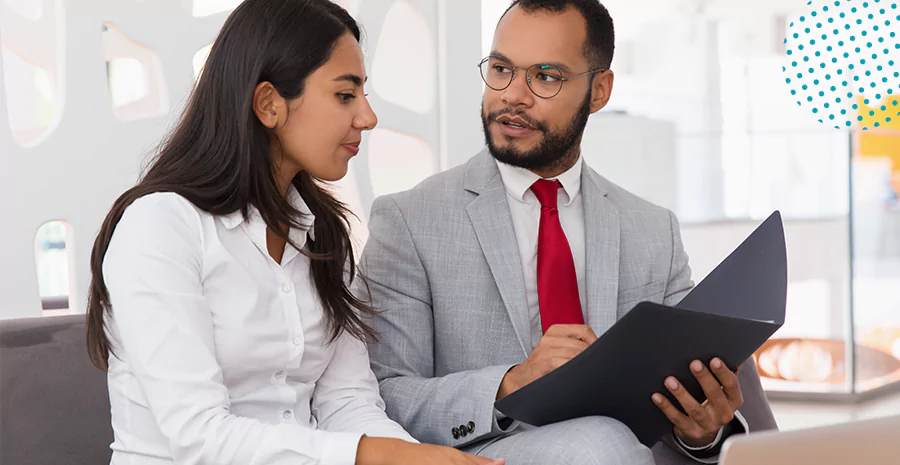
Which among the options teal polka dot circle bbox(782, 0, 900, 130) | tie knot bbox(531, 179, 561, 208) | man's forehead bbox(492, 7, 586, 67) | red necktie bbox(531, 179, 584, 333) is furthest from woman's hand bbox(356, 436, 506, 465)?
teal polka dot circle bbox(782, 0, 900, 130)

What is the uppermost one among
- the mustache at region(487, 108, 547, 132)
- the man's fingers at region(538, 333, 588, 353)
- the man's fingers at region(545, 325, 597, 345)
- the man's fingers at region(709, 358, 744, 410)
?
the mustache at region(487, 108, 547, 132)

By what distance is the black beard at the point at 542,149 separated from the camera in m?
1.74

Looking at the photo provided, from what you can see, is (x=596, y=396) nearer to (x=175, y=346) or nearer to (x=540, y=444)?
(x=540, y=444)

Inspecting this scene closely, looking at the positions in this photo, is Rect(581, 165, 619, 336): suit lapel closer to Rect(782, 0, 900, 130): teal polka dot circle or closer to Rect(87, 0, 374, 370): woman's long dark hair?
Rect(87, 0, 374, 370): woman's long dark hair

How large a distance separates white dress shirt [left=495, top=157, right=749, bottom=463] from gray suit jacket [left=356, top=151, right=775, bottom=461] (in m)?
0.03

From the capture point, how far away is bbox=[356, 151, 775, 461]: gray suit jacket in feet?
5.37

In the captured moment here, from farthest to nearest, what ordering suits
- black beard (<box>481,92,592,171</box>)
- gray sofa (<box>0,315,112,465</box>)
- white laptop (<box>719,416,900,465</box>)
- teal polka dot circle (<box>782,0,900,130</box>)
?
teal polka dot circle (<box>782,0,900,130</box>), black beard (<box>481,92,592,171</box>), gray sofa (<box>0,315,112,465</box>), white laptop (<box>719,416,900,465</box>)

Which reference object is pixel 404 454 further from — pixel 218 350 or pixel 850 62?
pixel 850 62

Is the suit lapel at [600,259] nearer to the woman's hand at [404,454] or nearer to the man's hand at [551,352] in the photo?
the man's hand at [551,352]

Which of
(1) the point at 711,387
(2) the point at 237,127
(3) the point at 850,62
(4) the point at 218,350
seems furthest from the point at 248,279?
(3) the point at 850,62

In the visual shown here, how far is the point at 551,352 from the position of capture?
54.6 inches

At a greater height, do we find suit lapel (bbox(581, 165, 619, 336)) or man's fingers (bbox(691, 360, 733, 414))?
suit lapel (bbox(581, 165, 619, 336))

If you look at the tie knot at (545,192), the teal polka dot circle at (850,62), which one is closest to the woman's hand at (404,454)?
the tie knot at (545,192)

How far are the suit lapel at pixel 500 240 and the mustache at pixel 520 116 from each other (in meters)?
0.10
